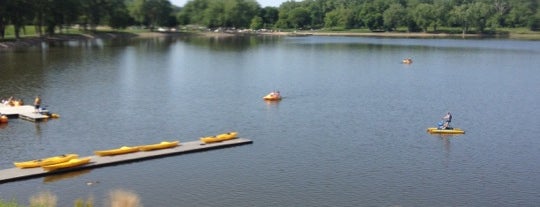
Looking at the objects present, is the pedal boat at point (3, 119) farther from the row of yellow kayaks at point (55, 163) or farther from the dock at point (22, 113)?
the row of yellow kayaks at point (55, 163)

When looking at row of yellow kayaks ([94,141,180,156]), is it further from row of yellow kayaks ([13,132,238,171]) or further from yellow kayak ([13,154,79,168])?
yellow kayak ([13,154,79,168])

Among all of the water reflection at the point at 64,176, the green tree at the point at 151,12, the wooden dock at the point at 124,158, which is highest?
the green tree at the point at 151,12

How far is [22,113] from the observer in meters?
46.2

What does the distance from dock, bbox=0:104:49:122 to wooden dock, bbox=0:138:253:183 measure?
12.1m

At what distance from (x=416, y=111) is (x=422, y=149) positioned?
46.4ft

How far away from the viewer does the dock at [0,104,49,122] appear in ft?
148

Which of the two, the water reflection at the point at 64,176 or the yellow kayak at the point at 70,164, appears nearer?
the water reflection at the point at 64,176

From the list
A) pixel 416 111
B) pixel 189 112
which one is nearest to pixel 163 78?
pixel 189 112

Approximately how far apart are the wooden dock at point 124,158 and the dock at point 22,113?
39.8 feet

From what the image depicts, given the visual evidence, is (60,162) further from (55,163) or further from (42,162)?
(42,162)

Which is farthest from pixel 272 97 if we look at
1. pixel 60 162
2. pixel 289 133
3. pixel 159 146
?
pixel 60 162

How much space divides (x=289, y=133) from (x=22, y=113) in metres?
20.6

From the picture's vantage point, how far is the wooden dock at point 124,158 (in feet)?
102

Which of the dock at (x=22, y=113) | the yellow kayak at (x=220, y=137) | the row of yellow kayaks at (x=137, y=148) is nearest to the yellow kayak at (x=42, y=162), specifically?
the row of yellow kayaks at (x=137, y=148)
